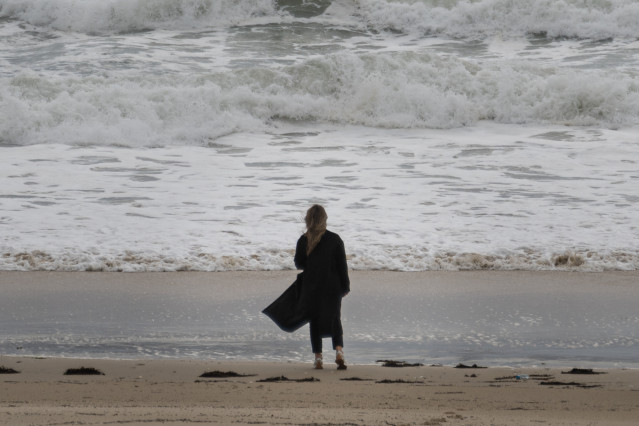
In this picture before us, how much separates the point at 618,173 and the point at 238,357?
24.5 feet

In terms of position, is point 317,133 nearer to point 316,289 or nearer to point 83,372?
point 316,289

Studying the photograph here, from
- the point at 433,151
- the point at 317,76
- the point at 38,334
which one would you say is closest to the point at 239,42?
the point at 317,76

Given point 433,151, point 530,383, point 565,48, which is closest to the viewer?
point 530,383

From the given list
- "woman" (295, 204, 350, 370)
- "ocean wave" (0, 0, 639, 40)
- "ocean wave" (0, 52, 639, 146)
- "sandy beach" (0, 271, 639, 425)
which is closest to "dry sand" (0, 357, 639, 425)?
"sandy beach" (0, 271, 639, 425)

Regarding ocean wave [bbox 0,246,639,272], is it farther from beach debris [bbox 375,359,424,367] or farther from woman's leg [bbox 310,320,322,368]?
beach debris [bbox 375,359,424,367]

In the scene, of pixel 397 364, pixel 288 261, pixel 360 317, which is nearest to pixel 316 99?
pixel 288 261

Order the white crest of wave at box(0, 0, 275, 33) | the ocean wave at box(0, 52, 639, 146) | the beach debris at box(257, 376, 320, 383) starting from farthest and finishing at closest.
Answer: the white crest of wave at box(0, 0, 275, 33), the ocean wave at box(0, 52, 639, 146), the beach debris at box(257, 376, 320, 383)

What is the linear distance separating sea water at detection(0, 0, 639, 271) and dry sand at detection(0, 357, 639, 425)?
2.78 metres

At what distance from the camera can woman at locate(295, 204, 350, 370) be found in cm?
553

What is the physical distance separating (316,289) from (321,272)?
108 mm

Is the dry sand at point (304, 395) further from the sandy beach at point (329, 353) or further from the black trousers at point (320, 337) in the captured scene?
the black trousers at point (320, 337)

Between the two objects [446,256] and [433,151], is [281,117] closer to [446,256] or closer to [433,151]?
[433,151]

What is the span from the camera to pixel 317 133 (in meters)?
15.2

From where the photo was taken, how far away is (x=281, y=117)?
16.3 metres
